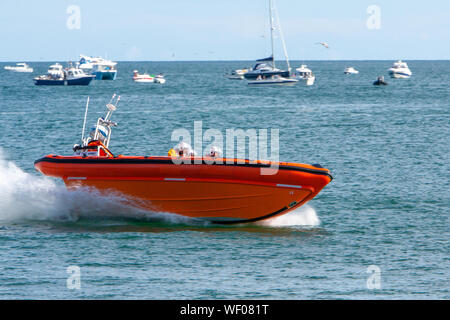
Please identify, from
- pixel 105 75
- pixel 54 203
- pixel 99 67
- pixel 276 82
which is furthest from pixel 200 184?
pixel 99 67

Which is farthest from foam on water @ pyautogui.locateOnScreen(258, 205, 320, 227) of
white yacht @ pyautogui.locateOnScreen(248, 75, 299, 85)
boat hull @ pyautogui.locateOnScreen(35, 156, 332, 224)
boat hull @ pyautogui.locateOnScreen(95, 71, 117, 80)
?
boat hull @ pyautogui.locateOnScreen(95, 71, 117, 80)

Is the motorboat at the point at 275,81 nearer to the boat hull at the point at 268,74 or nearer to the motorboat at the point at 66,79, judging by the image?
the boat hull at the point at 268,74

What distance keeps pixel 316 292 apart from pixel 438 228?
6.63m

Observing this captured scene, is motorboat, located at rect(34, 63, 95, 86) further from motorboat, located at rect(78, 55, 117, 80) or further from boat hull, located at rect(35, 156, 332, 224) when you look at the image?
boat hull, located at rect(35, 156, 332, 224)

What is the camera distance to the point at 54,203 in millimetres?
20109

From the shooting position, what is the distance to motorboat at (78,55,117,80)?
417ft

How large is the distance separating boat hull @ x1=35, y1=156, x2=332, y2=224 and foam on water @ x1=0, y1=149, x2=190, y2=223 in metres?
0.28

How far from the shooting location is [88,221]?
1994 cm

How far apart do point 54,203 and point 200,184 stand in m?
4.55

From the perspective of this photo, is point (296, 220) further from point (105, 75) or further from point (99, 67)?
point (99, 67)

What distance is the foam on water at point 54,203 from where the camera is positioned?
1941cm
